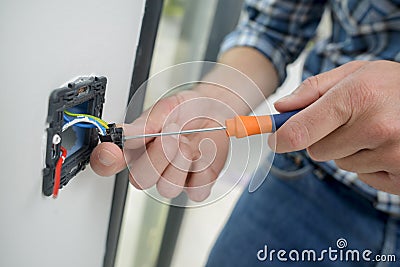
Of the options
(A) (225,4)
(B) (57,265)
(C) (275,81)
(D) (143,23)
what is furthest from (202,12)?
(B) (57,265)

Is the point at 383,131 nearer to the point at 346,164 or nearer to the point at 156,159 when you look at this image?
the point at 346,164

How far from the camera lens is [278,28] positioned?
697mm

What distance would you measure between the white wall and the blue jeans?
35 centimetres

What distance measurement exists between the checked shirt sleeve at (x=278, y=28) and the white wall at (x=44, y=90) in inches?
13.0

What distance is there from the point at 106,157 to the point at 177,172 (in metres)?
0.07

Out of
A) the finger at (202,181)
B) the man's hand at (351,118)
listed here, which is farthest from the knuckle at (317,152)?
the finger at (202,181)

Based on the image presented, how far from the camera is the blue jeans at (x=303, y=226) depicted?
61cm

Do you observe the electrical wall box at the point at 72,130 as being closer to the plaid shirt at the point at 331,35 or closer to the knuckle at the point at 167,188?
the knuckle at the point at 167,188

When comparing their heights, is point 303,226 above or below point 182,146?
below

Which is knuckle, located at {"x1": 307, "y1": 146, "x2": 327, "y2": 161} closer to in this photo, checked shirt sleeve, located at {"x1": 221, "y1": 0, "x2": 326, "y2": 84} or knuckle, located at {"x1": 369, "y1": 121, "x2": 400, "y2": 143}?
knuckle, located at {"x1": 369, "y1": 121, "x2": 400, "y2": 143}

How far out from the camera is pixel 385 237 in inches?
23.6

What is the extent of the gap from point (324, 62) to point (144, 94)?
0.38 m

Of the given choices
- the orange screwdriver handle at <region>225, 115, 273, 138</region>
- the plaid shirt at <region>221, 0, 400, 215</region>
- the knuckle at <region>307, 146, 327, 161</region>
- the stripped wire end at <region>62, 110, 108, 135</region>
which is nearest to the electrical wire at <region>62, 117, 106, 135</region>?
the stripped wire end at <region>62, 110, 108, 135</region>

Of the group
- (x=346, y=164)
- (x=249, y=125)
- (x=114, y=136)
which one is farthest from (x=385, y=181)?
(x=114, y=136)
